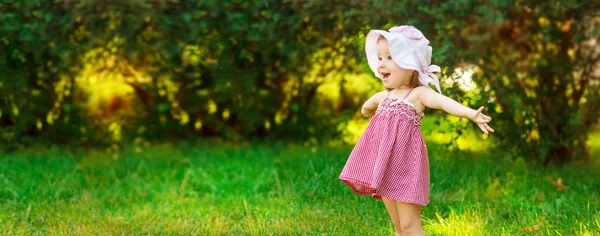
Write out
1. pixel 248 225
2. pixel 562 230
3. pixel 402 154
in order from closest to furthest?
pixel 402 154 < pixel 562 230 < pixel 248 225

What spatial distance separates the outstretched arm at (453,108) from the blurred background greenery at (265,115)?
0.98 meters

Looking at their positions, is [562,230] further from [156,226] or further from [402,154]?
[156,226]

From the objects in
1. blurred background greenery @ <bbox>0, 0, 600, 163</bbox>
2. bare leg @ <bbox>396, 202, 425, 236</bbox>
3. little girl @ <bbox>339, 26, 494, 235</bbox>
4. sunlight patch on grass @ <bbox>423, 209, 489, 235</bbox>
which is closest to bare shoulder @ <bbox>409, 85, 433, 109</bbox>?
little girl @ <bbox>339, 26, 494, 235</bbox>

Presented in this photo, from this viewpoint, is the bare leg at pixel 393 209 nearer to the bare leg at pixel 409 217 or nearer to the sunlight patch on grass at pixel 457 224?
the bare leg at pixel 409 217

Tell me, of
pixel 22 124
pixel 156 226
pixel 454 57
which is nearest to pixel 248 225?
pixel 156 226

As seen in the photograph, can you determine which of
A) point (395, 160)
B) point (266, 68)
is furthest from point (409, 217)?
point (266, 68)

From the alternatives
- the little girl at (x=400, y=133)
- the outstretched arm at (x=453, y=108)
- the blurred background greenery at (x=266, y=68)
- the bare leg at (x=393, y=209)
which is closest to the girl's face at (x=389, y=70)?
the little girl at (x=400, y=133)

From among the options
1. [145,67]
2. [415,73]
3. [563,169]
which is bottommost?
[563,169]

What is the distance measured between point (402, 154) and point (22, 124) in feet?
14.9

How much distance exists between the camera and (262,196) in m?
5.01

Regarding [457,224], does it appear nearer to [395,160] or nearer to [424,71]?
[395,160]

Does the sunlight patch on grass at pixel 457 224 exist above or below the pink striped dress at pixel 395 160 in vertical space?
below

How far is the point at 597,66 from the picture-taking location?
5770mm

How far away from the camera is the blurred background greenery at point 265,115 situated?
4.52 metres
